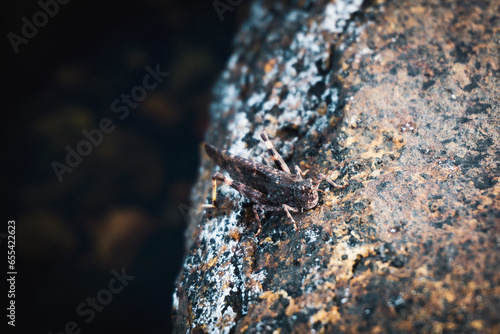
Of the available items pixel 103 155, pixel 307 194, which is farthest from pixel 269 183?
pixel 103 155

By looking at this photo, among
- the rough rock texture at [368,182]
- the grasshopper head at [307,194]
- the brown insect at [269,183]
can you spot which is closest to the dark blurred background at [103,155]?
the rough rock texture at [368,182]

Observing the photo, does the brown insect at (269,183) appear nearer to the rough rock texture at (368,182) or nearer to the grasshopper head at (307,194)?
the grasshopper head at (307,194)

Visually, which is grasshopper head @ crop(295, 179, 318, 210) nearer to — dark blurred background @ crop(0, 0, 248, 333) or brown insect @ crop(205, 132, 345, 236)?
brown insect @ crop(205, 132, 345, 236)

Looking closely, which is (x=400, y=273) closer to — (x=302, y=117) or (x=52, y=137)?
(x=302, y=117)

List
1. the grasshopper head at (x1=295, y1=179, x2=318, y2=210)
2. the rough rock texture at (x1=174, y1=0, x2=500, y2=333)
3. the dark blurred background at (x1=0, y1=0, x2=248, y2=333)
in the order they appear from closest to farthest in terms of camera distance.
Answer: the rough rock texture at (x1=174, y1=0, x2=500, y2=333) < the grasshopper head at (x1=295, y1=179, x2=318, y2=210) < the dark blurred background at (x1=0, y1=0, x2=248, y2=333)

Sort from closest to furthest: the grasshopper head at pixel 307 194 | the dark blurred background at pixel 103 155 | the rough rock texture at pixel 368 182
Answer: the rough rock texture at pixel 368 182 < the grasshopper head at pixel 307 194 < the dark blurred background at pixel 103 155

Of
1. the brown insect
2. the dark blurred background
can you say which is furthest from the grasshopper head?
the dark blurred background
